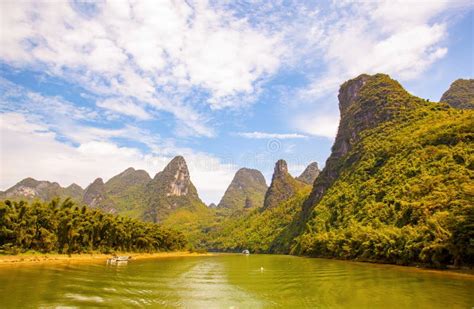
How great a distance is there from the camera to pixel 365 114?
150250mm

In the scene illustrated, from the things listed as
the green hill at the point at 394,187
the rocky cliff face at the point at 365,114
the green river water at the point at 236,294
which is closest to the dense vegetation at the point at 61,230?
the green river water at the point at 236,294

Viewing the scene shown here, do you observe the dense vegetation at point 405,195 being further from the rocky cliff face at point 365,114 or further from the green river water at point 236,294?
the green river water at point 236,294

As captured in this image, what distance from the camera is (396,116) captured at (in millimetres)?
132750

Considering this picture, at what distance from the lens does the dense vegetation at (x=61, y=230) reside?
51.8 metres

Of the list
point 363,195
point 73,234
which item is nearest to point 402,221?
point 363,195

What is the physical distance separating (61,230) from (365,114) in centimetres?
12829

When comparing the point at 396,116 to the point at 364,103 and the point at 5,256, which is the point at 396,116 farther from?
the point at 5,256

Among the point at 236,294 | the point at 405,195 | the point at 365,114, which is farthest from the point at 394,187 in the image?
the point at 365,114

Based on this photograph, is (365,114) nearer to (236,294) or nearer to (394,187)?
(394,187)

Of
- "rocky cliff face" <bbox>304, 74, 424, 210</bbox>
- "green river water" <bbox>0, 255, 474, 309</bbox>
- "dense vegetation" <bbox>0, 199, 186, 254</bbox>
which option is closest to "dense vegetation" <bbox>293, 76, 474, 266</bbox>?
"rocky cliff face" <bbox>304, 74, 424, 210</bbox>

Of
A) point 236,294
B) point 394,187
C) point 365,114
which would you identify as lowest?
point 236,294

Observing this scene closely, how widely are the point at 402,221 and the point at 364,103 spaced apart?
99.0 meters

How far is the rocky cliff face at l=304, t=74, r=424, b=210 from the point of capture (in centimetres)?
13888

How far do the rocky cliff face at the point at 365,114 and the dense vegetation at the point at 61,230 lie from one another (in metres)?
83.2
